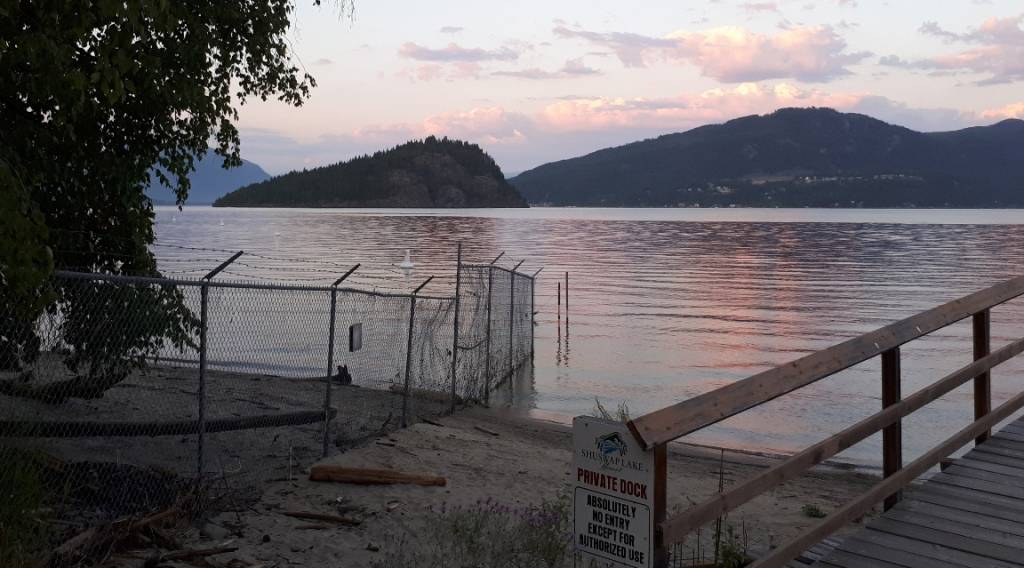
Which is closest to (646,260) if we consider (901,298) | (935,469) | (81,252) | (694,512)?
(901,298)

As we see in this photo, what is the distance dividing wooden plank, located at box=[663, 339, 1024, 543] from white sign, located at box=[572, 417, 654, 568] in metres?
0.15

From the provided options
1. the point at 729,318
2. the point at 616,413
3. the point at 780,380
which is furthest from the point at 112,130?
the point at 729,318

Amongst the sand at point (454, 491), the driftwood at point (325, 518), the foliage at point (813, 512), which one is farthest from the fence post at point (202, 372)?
the foliage at point (813, 512)

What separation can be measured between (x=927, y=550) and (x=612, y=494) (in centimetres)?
248

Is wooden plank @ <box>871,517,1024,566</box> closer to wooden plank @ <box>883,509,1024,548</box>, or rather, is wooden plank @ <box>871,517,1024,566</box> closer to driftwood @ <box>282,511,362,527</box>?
Answer: wooden plank @ <box>883,509,1024,548</box>

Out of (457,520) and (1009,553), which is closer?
(1009,553)

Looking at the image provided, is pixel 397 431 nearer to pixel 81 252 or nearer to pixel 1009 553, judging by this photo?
pixel 81 252

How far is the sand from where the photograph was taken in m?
7.49

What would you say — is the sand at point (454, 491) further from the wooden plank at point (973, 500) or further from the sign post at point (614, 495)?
the sign post at point (614, 495)

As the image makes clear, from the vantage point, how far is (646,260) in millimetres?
64875

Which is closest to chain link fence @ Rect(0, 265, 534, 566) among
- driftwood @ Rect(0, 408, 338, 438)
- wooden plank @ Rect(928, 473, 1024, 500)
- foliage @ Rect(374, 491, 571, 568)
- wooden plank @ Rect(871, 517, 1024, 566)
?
driftwood @ Rect(0, 408, 338, 438)

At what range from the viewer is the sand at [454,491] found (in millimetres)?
7494

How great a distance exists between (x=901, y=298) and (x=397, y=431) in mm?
32166

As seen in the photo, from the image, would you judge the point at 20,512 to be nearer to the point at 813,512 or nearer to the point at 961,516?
the point at 961,516
